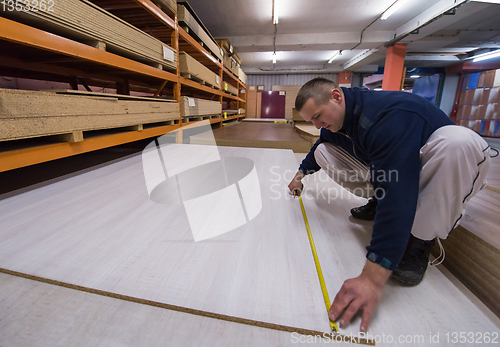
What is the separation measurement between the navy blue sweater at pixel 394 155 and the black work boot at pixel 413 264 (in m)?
0.21

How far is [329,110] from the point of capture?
1.05 meters

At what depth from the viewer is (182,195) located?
1.58 meters

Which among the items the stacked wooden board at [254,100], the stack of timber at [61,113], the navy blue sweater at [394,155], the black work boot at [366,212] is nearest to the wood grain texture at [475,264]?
the black work boot at [366,212]

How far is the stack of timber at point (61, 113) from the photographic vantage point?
1284 millimetres

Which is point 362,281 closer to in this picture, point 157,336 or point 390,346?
point 390,346

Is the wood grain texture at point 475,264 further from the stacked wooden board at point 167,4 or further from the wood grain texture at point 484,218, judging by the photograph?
the stacked wooden board at point 167,4

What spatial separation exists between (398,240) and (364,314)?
0.24 m

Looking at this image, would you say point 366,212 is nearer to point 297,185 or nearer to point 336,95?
point 297,185

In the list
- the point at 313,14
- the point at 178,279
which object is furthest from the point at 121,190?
the point at 313,14

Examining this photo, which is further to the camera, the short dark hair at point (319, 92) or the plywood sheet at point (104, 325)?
the short dark hair at point (319, 92)

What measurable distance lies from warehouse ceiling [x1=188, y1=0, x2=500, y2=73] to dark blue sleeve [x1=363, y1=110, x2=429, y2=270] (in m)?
6.42

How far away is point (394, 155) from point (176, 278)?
89 cm

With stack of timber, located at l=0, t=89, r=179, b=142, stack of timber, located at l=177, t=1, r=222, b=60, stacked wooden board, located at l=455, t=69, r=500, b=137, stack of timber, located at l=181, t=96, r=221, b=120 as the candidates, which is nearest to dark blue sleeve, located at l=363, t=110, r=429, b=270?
stack of timber, located at l=0, t=89, r=179, b=142

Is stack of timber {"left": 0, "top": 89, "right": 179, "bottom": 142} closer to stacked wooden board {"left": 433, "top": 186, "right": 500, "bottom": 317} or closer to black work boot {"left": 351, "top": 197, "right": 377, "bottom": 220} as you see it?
black work boot {"left": 351, "top": 197, "right": 377, "bottom": 220}
